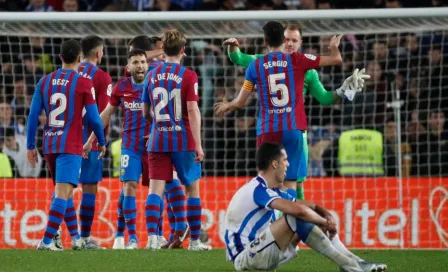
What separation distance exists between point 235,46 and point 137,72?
103 centimetres

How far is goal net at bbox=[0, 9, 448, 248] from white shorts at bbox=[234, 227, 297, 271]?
16.7 ft

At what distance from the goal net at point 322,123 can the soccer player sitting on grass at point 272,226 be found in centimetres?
479

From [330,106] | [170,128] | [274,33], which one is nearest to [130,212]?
[170,128]

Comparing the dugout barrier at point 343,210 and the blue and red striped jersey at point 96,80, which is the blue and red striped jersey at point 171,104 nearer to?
the blue and red striped jersey at point 96,80

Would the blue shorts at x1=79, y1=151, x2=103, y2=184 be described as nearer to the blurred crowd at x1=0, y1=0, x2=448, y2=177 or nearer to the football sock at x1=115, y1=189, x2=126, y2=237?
the football sock at x1=115, y1=189, x2=126, y2=237

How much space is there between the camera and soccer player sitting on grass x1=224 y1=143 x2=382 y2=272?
6969 millimetres

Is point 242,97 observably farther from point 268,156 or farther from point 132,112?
point 268,156

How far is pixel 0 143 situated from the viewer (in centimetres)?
1433

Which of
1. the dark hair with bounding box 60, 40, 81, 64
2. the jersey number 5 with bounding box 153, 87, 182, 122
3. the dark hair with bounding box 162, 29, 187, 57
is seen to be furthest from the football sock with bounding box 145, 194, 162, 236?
the dark hair with bounding box 60, 40, 81, 64

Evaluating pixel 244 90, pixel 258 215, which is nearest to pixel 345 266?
pixel 258 215

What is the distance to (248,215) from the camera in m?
7.34

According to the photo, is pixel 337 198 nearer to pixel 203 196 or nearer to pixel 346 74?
pixel 203 196

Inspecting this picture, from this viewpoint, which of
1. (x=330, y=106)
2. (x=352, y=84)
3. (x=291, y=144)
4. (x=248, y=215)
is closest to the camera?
(x=248, y=215)

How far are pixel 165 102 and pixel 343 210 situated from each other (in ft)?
13.1
